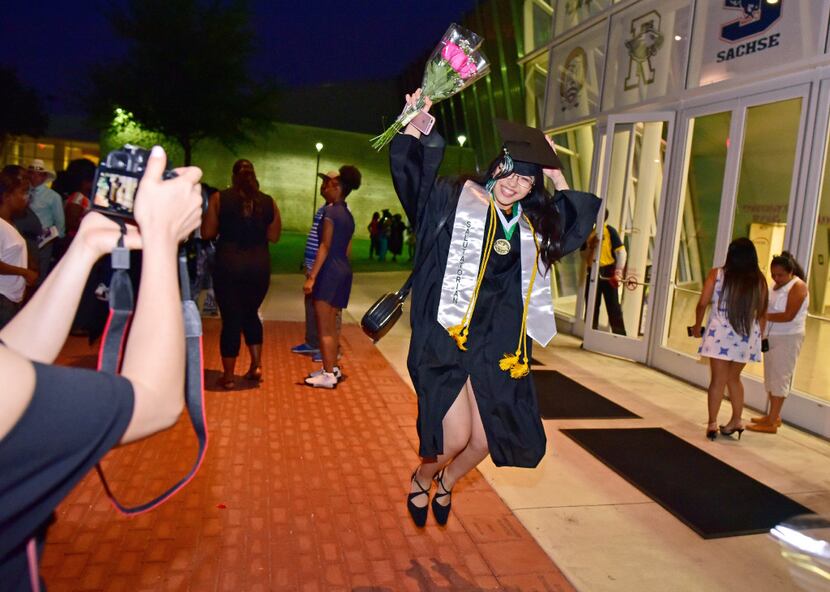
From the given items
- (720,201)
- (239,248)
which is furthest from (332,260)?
(720,201)

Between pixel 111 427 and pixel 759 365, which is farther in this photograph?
pixel 759 365

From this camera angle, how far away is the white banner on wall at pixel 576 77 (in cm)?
956

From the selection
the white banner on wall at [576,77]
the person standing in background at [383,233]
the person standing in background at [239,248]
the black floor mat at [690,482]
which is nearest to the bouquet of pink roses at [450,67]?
the black floor mat at [690,482]

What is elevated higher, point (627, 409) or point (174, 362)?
point (174, 362)

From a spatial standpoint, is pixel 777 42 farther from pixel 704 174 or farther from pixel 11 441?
pixel 11 441

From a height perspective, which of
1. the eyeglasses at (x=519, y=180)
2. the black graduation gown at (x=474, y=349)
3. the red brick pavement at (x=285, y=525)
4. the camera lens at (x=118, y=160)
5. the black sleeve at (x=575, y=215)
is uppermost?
the eyeglasses at (x=519, y=180)

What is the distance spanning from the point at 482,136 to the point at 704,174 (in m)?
16.5

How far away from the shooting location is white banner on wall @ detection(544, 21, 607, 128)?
9.56 m

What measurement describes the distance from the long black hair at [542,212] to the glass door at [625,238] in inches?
203

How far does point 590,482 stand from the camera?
14.0 feet

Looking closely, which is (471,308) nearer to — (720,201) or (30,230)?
(30,230)

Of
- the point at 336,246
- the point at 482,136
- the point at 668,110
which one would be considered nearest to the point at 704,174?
the point at 668,110

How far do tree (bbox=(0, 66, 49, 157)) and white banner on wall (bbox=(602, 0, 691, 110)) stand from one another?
128 feet

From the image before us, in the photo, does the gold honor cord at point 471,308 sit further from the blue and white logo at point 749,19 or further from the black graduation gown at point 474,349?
the blue and white logo at point 749,19
